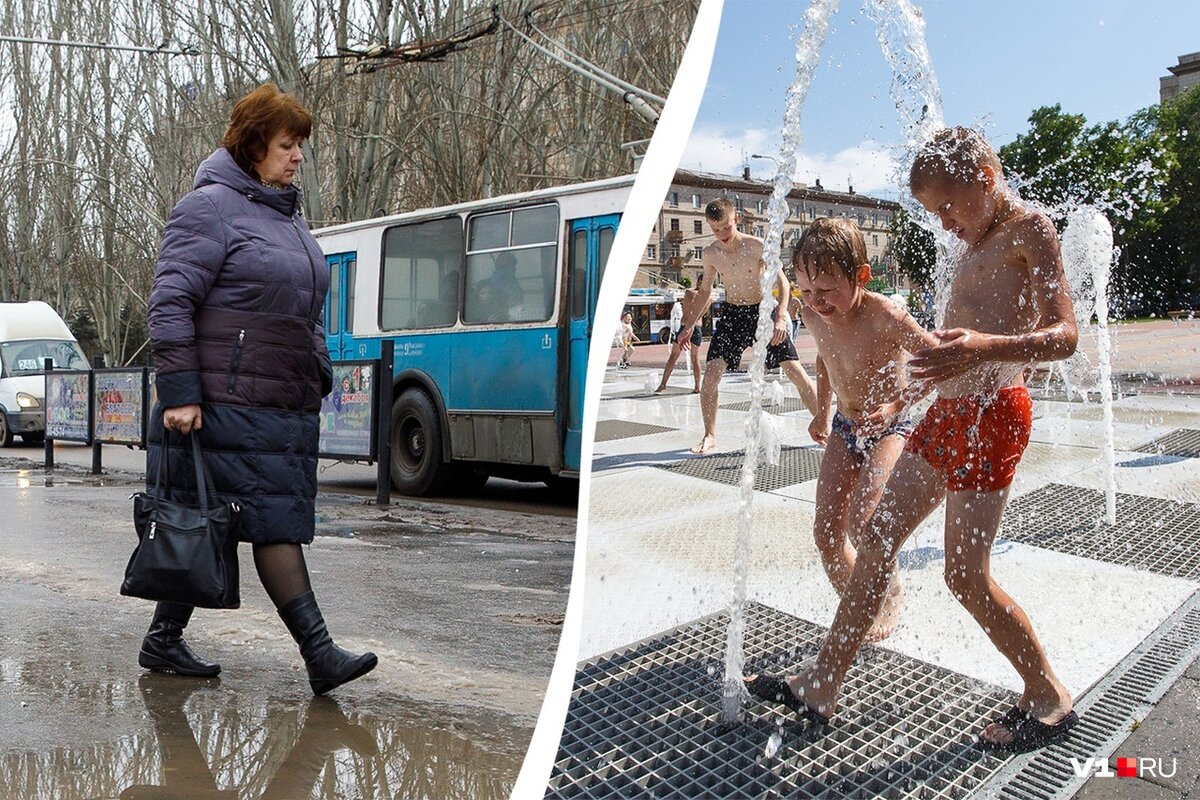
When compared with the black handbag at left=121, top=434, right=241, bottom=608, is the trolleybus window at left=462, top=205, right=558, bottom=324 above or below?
above

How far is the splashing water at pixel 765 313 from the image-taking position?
1.34m

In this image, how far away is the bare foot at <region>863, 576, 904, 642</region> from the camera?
5.20 feet

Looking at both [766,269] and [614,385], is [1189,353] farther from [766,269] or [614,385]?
[614,385]

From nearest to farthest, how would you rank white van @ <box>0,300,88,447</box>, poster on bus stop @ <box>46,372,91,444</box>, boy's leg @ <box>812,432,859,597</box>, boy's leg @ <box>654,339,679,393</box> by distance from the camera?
boy's leg @ <box>812,432,859,597</box>
boy's leg @ <box>654,339,679,393</box>
poster on bus stop @ <box>46,372,91,444</box>
white van @ <box>0,300,88,447</box>

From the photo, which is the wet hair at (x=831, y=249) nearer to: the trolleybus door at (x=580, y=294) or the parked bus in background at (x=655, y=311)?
the parked bus in background at (x=655, y=311)

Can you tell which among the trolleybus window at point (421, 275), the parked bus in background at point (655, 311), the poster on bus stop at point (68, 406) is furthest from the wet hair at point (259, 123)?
the poster on bus stop at point (68, 406)

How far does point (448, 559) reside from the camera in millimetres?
5496

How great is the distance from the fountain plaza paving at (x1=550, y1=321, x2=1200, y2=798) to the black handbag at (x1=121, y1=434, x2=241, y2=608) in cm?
125

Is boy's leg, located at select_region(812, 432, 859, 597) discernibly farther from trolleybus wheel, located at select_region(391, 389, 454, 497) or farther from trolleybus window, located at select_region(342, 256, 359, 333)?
trolleybus window, located at select_region(342, 256, 359, 333)

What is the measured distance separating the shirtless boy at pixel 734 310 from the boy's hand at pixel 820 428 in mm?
54

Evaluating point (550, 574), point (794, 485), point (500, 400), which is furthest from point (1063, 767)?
point (500, 400)

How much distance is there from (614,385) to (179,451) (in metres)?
1.61

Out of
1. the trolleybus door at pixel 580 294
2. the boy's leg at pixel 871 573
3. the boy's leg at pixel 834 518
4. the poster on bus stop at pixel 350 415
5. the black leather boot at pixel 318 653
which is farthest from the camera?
the poster on bus stop at pixel 350 415

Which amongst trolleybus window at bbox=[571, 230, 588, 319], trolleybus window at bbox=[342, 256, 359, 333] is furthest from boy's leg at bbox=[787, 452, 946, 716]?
trolleybus window at bbox=[342, 256, 359, 333]
